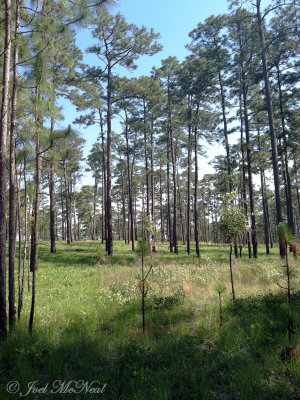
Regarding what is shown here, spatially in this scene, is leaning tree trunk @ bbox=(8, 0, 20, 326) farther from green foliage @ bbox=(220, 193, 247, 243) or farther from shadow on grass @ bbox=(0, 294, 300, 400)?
green foliage @ bbox=(220, 193, 247, 243)

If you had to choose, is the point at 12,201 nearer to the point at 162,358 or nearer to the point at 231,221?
the point at 162,358

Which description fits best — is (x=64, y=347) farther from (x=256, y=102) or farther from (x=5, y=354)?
(x=256, y=102)

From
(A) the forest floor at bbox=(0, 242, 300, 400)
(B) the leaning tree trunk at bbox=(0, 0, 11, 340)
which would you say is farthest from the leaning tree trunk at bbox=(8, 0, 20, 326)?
(A) the forest floor at bbox=(0, 242, 300, 400)

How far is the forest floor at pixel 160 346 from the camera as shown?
327 cm

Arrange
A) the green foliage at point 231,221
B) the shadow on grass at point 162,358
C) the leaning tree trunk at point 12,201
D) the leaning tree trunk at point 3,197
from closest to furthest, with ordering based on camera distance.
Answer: the shadow on grass at point 162,358, the leaning tree trunk at point 3,197, the leaning tree trunk at point 12,201, the green foliage at point 231,221

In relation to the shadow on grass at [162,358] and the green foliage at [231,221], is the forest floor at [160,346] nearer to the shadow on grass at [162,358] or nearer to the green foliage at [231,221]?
the shadow on grass at [162,358]

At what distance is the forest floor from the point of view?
10.7 feet

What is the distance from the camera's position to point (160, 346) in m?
4.24

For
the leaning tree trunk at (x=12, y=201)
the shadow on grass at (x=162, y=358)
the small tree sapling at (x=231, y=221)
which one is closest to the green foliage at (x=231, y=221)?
the small tree sapling at (x=231, y=221)

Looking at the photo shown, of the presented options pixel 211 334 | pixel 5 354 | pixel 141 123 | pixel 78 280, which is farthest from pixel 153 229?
pixel 141 123

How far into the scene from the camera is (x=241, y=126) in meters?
17.6

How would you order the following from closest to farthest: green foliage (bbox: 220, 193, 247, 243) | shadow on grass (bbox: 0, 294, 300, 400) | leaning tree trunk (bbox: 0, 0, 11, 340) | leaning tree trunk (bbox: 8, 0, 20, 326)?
shadow on grass (bbox: 0, 294, 300, 400)
leaning tree trunk (bbox: 0, 0, 11, 340)
leaning tree trunk (bbox: 8, 0, 20, 326)
green foliage (bbox: 220, 193, 247, 243)

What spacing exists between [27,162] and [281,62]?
17.1 m

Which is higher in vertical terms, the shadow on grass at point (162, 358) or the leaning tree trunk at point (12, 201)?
the leaning tree trunk at point (12, 201)
